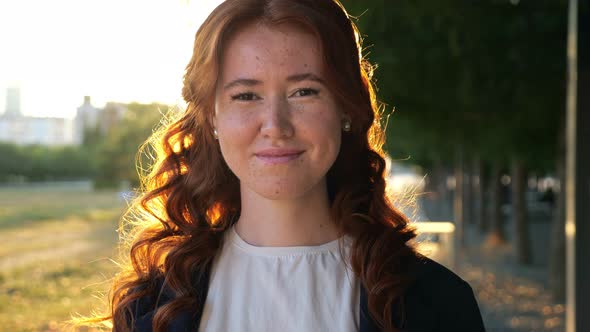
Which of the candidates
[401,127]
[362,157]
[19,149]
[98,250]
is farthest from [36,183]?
[362,157]

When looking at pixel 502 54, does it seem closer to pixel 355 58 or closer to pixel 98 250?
pixel 355 58

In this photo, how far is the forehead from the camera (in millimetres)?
1673

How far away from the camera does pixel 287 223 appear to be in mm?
1804

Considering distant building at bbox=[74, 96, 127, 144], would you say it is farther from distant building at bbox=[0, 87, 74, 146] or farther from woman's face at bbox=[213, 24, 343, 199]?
woman's face at bbox=[213, 24, 343, 199]

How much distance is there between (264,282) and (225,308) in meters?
0.11

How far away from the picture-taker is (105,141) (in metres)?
14.6

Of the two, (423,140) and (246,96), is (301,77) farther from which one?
(423,140)

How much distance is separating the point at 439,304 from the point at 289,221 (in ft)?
1.30

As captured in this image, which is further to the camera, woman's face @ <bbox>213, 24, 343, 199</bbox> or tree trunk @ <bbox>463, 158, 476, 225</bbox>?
tree trunk @ <bbox>463, 158, 476, 225</bbox>

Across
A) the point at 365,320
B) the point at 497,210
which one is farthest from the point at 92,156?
the point at 365,320

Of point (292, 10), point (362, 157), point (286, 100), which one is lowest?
point (362, 157)

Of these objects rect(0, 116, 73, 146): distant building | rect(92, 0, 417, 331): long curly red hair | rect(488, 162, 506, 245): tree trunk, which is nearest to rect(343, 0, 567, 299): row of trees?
rect(92, 0, 417, 331): long curly red hair

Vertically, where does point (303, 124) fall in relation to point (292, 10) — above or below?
below

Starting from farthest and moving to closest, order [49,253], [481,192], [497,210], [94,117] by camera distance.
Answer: [481,192] → [497,210] → [49,253] → [94,117]
